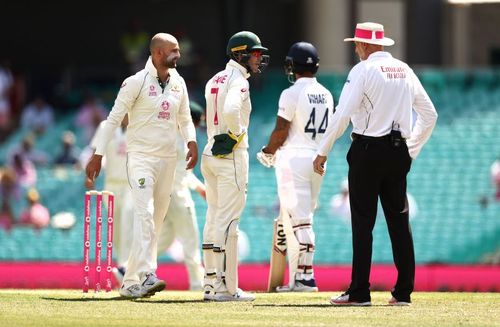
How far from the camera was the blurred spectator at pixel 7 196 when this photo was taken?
22578 mm

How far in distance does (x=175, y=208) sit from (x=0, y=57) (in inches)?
586

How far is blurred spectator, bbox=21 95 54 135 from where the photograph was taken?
25422mm

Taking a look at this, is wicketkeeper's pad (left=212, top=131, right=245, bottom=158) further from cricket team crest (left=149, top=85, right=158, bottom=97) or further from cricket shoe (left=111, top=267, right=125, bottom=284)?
cricket shoe (left=111, top=267, right=125, bottom=284)

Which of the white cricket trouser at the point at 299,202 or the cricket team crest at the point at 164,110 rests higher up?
the cricket team crest at the point at 164,110

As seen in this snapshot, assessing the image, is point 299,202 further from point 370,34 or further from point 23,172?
point 23,172

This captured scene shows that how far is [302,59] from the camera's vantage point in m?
13.1

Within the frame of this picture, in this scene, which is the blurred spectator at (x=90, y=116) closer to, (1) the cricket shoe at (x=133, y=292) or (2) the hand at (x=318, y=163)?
(1) the cricket shoe at (x=133, y=292)

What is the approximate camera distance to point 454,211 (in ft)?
75.2

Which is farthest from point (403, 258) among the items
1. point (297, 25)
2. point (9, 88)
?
point (297, 25)

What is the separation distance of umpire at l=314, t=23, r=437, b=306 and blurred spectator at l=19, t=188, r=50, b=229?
12.0 meters

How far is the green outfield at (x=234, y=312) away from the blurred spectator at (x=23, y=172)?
11.4m

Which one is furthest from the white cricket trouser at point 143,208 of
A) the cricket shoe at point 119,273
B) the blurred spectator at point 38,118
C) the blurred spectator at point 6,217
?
the blurred spectator at point 38,118

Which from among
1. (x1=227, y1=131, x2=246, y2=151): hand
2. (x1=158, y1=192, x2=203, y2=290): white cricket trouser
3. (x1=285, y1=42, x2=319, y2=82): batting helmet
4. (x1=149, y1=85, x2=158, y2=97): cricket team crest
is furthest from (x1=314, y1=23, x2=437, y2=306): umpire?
(x1=158, y1=192, x2=203, y2=290): white cricket trouser

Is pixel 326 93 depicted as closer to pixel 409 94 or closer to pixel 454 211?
pixel 409 94
